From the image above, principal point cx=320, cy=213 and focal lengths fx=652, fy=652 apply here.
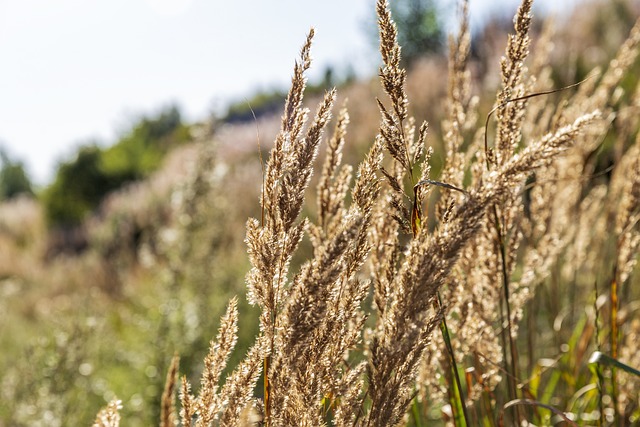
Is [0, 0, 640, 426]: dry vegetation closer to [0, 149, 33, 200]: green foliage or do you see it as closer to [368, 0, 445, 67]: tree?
[368, 0, 445, 67]: tree

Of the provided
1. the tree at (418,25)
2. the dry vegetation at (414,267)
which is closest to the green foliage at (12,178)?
the tree at (418,25)

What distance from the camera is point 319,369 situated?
3.83 feet

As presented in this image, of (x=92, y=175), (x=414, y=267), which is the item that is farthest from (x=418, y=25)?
(x=414, y=267)

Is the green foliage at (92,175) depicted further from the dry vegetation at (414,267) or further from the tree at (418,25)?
the dry vegetation at (414,267)

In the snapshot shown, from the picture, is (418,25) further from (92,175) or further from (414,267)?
(414,267)

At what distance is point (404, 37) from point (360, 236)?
20.4 m

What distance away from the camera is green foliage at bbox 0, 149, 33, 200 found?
104ft

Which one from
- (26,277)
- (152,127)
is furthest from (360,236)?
(152,127)

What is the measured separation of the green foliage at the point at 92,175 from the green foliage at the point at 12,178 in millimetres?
12372

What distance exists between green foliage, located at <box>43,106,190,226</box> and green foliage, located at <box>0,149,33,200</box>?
Answer: 12.4 meters

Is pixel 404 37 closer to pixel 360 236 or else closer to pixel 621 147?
pixel 621 147

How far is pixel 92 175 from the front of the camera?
18.4 metres

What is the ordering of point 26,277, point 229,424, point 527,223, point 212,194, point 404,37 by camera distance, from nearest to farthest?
point 229,424
point 527,223
point 212,194
point 26,277
point 404,37

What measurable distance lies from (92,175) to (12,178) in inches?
645
